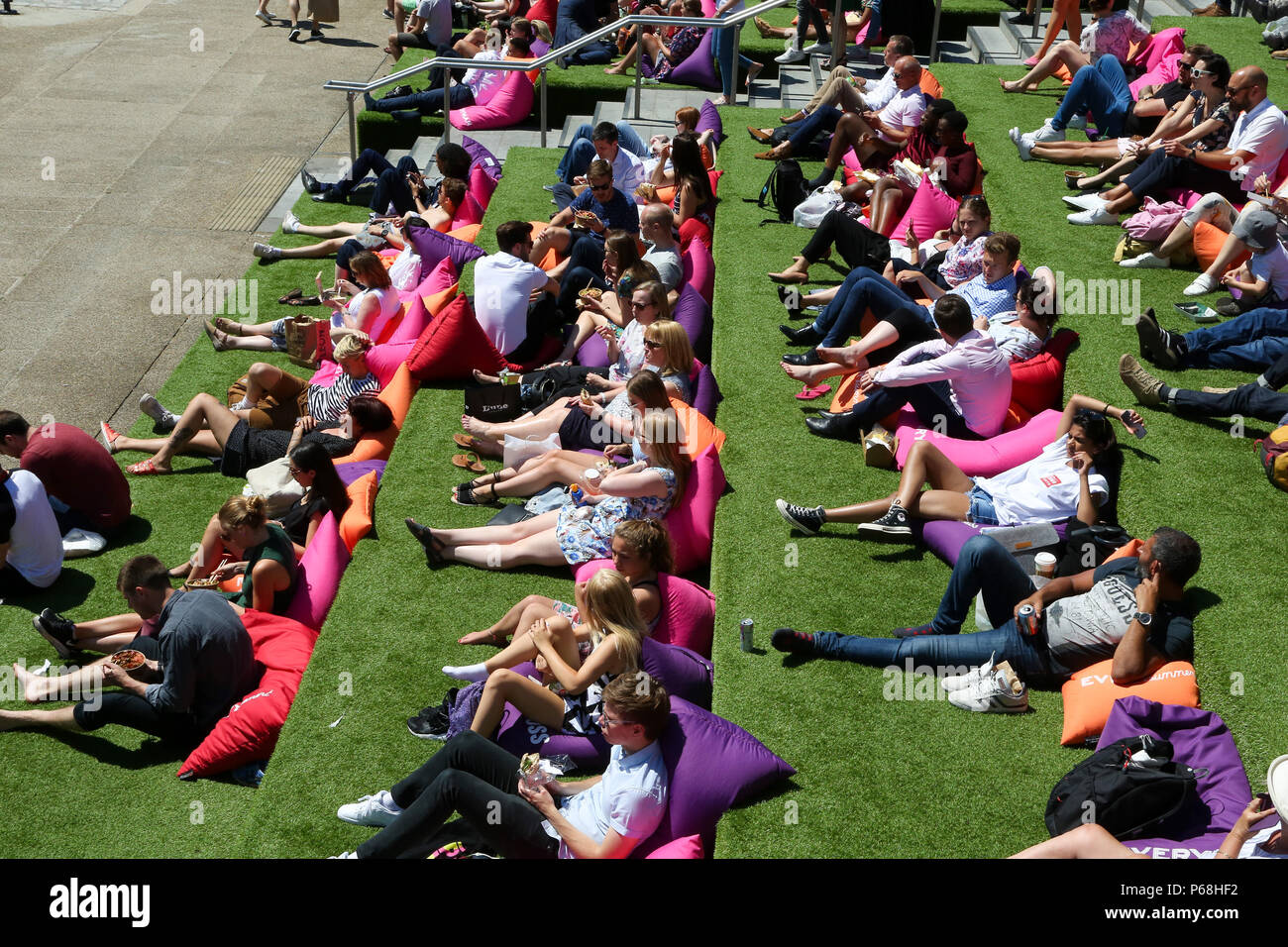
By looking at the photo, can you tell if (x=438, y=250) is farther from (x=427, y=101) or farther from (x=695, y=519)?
(x=427, y=101)

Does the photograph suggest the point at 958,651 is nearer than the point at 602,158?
Yes

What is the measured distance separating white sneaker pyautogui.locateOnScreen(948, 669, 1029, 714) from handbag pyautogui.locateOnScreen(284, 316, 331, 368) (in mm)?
6216

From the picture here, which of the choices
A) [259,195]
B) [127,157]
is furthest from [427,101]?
[127,157]

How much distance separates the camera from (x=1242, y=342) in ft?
25.6

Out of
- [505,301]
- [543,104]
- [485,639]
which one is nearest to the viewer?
[485,639]

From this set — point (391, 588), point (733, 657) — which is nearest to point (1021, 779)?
point (733, 657)

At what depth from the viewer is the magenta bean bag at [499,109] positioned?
1408 centimetres

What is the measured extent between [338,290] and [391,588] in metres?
4.25

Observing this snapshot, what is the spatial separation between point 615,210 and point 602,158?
32.6 inches

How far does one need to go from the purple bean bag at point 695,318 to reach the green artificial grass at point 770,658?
0.26 m

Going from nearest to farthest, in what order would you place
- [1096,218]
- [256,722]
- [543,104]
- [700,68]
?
[256,722] < [1096,218] < [543,104] < [700,68]

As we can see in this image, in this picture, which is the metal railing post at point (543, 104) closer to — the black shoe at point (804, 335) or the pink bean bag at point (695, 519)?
the black shoe at point (804, 335)

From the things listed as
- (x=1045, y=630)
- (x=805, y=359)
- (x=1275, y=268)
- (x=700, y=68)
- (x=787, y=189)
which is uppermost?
(x=700, y=68)

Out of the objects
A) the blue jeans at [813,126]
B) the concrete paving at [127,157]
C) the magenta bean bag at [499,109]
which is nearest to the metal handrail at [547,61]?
the magenta bean bag at [499,109]
